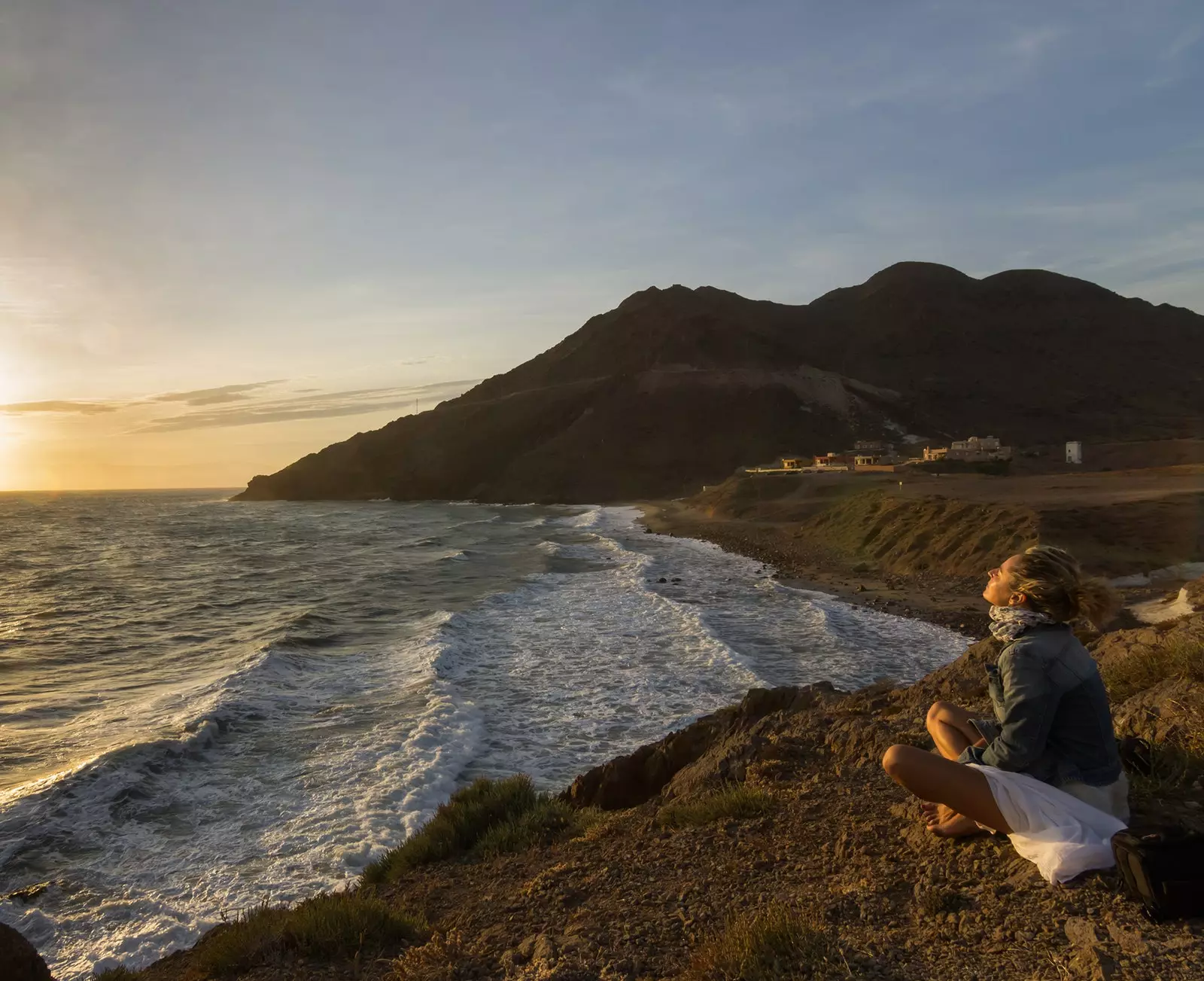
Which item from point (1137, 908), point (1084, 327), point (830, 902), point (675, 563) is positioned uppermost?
point (1084, 327)

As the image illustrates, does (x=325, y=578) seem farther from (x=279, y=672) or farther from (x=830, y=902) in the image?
(x=830, y=902)

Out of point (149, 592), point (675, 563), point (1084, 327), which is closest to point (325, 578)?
point (149, 592)

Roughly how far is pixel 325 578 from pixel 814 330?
14421 centimetres

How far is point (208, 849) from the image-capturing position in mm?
8438

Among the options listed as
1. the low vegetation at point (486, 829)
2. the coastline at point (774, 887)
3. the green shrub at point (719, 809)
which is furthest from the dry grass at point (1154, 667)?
the low vegetation at point (486, 829)

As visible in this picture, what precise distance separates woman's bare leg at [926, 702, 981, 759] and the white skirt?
508mm

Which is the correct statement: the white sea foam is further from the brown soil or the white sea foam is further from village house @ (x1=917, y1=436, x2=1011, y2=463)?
village house @ (x1=917, y1=436, x2=1011, y2=463)

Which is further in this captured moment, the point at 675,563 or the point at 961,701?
the point at 675,563

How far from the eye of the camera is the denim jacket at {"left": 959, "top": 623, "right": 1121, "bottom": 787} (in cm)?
358

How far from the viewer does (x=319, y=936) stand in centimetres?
516

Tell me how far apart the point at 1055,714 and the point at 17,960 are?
20.3ft

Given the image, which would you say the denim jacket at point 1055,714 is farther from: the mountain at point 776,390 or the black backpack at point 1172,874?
the mountain at point 776,390

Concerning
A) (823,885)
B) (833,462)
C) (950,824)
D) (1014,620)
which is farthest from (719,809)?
(833,462)

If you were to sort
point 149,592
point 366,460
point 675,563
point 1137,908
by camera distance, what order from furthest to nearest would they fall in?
point 366,460 < point 675,563 < point 149,592 < point 1137,908
